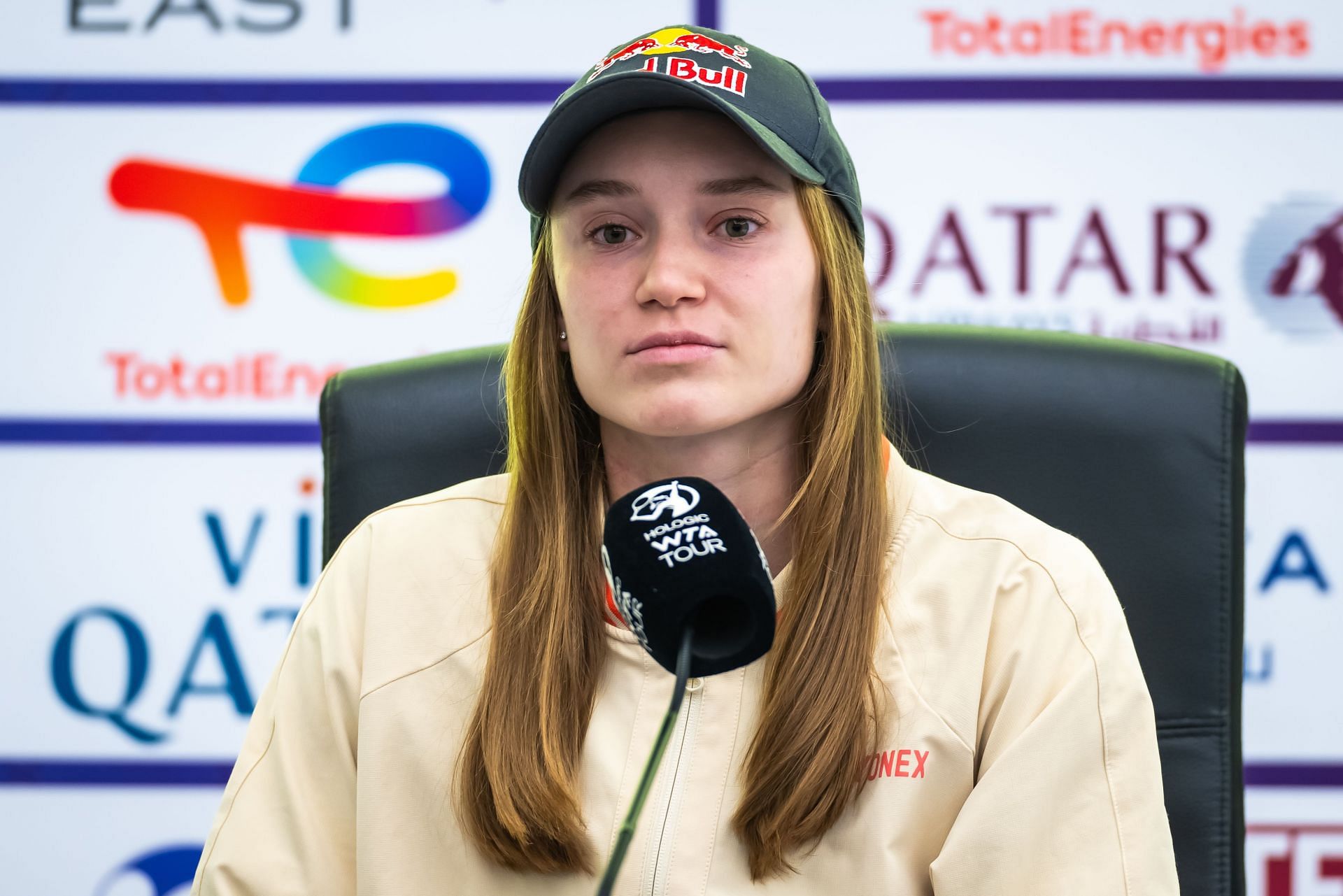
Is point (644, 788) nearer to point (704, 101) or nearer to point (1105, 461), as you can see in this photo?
point (704, 101)

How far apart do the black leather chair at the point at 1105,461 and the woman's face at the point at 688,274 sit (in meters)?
0.21

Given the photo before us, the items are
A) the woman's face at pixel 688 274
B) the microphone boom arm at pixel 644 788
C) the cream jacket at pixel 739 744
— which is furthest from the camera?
the woman's face at pixel 688 274

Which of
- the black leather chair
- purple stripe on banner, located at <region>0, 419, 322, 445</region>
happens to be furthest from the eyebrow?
Answer: purple stripe on banner, located at <region>0, 419, 322, 445</region>

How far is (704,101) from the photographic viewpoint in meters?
1.03

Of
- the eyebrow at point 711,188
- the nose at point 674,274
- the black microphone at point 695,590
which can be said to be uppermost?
the eyebrow at point 711,188

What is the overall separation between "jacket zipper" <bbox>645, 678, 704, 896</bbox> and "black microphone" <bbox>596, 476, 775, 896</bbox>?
0.78 ft

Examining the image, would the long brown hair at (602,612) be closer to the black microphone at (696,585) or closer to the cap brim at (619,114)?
the cap brim at (619,114)

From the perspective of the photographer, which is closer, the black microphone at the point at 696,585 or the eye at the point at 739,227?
the black microphone at the point at 696,585

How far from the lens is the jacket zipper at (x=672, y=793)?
98 cm

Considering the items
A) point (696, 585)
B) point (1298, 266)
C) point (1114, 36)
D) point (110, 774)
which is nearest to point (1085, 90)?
point (1114, 36)

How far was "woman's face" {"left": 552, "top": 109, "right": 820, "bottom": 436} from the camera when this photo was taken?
3.46 ft

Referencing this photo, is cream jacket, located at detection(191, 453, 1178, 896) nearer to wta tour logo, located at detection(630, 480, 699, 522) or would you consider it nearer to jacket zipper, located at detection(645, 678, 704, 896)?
jacket zipper, located at detection(645, 678, 704, 896)

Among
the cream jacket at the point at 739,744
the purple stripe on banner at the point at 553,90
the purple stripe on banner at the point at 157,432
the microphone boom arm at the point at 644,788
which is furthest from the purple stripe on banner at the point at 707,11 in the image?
the microphone boom arm at the point at 644,788

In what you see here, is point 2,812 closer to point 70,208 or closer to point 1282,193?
point 70,208
